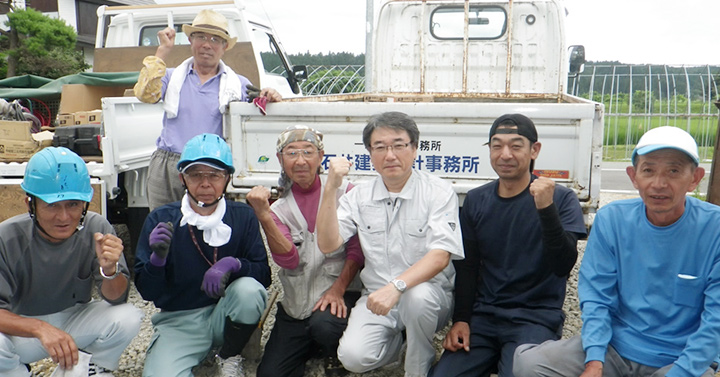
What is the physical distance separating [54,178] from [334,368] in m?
1.58

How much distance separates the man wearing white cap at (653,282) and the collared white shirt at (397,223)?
64 cm

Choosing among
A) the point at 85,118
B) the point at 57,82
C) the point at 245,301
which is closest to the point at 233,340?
the point at 245,301

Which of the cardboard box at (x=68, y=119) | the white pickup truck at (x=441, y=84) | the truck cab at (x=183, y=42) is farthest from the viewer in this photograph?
the truck cab at (x=183, y=42)

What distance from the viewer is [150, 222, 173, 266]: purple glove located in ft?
8.09

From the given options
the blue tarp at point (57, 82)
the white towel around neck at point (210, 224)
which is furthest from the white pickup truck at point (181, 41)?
the white towel around neck at point (210, 224)

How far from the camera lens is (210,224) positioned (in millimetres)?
2666

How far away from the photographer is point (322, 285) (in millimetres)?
2920

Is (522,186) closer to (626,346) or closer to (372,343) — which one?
(626,346)

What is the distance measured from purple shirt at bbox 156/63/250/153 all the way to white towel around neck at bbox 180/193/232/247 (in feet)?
3.10

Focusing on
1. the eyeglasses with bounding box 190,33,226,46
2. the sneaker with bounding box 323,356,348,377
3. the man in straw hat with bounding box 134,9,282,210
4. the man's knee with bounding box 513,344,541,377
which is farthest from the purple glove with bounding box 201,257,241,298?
the eyeglasses with bounding box 190,33,226,46

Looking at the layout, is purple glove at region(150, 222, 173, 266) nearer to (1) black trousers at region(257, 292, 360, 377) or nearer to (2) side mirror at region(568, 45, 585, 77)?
(1) black trousers at region(257, 292, 360, 377)

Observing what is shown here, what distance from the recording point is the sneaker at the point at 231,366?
291 cm

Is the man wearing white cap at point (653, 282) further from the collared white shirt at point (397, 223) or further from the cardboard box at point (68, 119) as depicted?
the cardboard box at point (68, 119)

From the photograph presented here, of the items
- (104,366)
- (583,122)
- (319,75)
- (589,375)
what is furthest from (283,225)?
(319,75)
